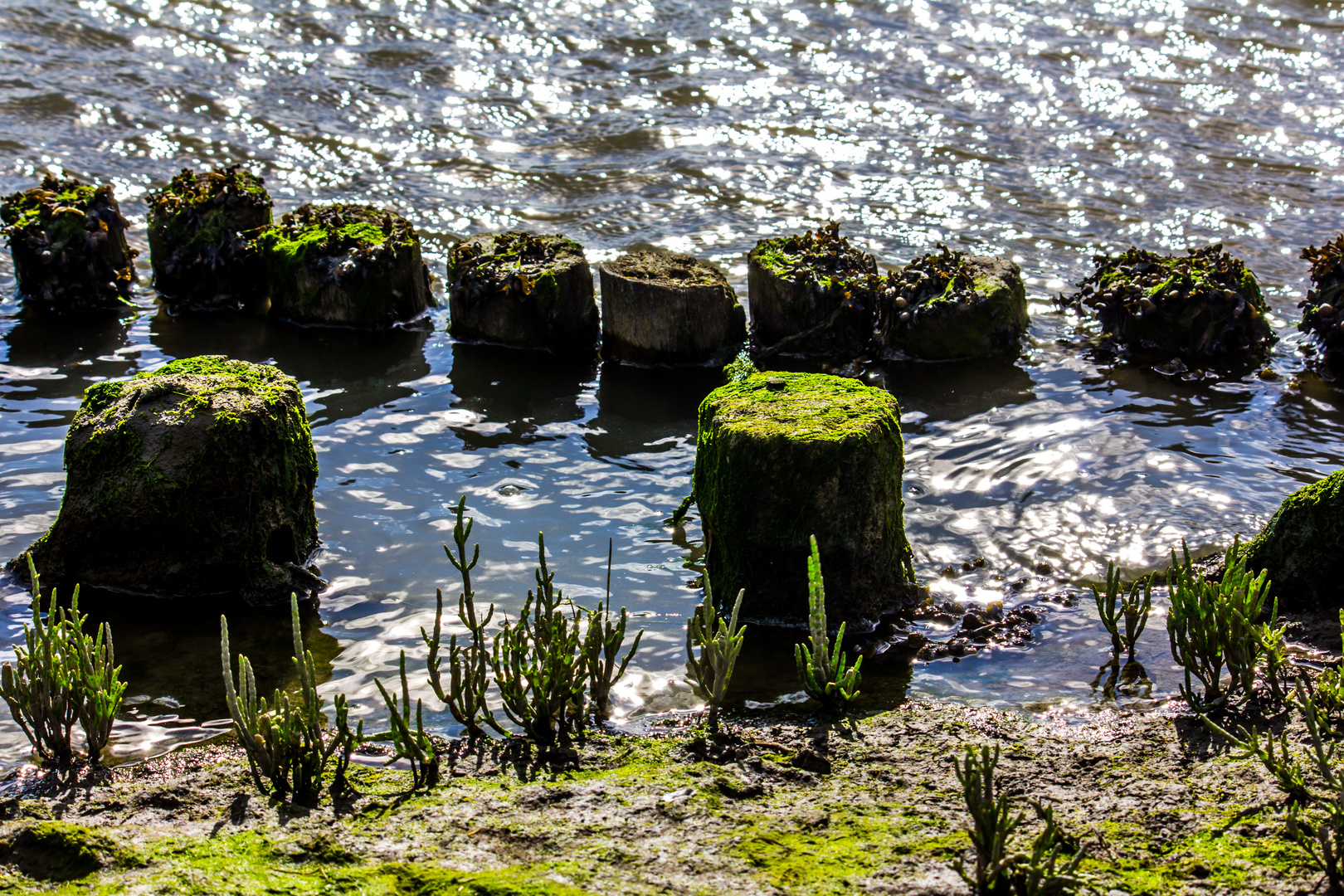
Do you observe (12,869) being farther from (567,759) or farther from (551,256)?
(551,256)

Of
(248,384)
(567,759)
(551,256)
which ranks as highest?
(551,256)

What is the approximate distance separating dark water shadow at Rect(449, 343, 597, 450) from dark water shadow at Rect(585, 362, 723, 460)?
22 centimetres

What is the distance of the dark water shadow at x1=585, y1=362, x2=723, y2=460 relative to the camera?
7.86 meters

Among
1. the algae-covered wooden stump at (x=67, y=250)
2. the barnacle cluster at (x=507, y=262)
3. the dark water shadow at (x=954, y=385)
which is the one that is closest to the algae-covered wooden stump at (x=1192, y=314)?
the dark water shadow at (x=954, y=385)

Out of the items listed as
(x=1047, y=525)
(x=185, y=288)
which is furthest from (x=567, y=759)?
(x=185, y=288)

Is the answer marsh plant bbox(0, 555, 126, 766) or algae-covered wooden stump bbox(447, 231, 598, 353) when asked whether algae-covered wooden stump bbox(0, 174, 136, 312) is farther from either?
marsh plant bbox(0, 555, 126, 766)

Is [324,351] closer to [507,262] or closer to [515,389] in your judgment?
[507,262]

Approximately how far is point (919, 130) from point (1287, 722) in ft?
40.6

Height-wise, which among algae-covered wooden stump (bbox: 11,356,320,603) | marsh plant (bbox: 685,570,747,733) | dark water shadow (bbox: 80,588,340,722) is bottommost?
dark water shadow (bbox: 80,588,340,722)

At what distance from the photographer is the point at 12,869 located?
3.54 metres

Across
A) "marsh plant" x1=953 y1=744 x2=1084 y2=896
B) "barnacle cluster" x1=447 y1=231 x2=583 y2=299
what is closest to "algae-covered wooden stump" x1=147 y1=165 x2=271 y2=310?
"barnacle cluster" x1=447 y1=231 x2=583 y2=299

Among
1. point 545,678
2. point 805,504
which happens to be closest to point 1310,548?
point 805,504

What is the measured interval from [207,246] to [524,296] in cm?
323

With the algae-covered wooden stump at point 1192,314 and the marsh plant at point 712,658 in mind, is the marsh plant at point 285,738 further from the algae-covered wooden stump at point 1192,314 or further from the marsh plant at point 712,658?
the algae-covered wooden stump at point 1192,314
